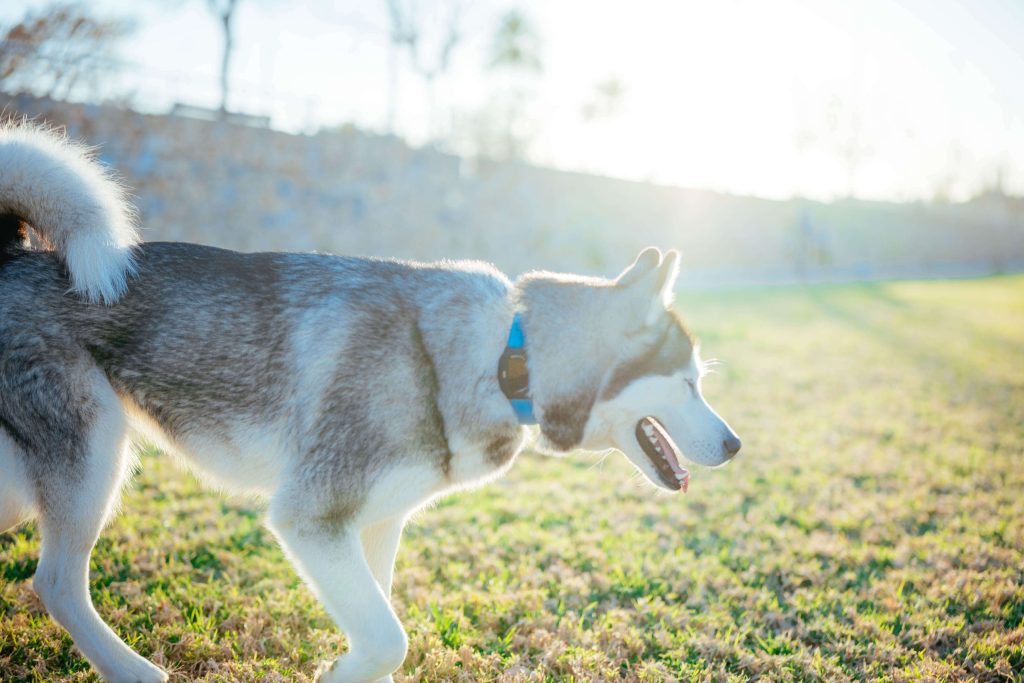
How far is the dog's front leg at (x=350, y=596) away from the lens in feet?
8.33

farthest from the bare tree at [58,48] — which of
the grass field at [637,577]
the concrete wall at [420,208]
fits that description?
the grass field at [637,577]

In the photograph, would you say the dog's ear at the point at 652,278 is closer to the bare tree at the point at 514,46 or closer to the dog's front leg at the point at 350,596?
the dog's front leg at the point at 350,596

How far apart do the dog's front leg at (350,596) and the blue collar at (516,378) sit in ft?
2.78

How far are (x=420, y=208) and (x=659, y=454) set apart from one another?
20.8 m

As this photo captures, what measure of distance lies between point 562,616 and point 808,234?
1315 inches

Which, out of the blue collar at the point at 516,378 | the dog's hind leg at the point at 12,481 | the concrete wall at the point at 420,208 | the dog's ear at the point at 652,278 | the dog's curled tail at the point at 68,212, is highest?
the dog's ear at the point at 652,278

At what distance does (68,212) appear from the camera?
2.79 m

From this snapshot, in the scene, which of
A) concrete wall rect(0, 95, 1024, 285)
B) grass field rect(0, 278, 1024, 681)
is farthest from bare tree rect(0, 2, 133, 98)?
grass field rect(0, 278, 1024, 681)

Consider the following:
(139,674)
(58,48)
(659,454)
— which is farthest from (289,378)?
(58,48)

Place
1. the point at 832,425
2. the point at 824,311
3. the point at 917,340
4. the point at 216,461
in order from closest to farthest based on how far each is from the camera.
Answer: the point at 216,461
the point at 832,425
the point at 917,340
the point at 824,311

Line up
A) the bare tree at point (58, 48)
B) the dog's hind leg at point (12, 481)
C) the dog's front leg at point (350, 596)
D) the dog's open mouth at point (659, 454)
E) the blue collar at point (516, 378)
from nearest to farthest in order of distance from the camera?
the dog's front leg at point (350, 596), the dog's hind leg at point (12, 481), the blue collar at point (516, 378), the dog's open mouth at point (659, 454), the bare tree at point (58, 48)

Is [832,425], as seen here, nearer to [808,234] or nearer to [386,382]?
[386,382]

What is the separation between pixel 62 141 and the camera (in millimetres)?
3072

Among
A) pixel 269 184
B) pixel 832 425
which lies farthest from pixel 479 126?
pixel 832 425
